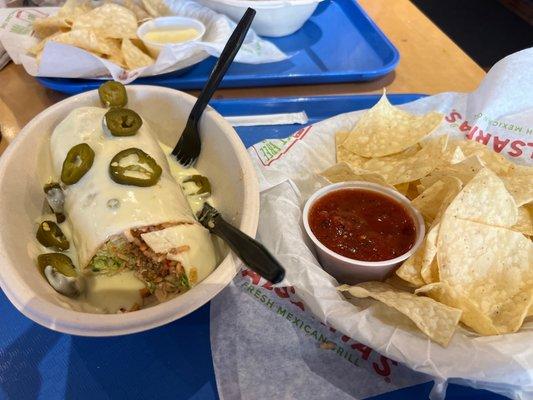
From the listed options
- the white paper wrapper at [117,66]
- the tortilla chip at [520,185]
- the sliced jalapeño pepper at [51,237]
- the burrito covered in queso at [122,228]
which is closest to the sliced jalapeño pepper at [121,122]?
the burrito covered in queso at [122,228]

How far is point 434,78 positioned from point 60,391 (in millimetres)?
1832

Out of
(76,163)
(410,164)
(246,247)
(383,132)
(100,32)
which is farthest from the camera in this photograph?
(100,32)

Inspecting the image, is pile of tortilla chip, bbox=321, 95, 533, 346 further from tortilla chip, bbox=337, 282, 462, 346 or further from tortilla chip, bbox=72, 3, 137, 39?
tortilla chip, bbox=72, 3, 137, 39

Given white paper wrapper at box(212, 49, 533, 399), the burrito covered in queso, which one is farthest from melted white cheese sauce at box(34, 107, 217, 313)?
white paper wrapper at box(212, 49, 533, 399)

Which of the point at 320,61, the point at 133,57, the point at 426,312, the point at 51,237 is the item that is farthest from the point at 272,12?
the point at 426,312

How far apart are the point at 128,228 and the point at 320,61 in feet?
4.32

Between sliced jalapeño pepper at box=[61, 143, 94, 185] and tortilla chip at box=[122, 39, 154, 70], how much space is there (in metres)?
0.74

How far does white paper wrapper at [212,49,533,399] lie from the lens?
0.94 m

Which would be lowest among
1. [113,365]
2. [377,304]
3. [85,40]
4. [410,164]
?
[113,365]

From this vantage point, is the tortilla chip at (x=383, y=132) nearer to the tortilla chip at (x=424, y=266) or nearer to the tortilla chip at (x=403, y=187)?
the tortilla chip at (x=403, y=187)

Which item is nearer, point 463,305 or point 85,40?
point 463,305

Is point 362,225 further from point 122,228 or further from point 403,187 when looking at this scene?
point 122,228

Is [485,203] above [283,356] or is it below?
above

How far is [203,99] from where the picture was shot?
126 cm
